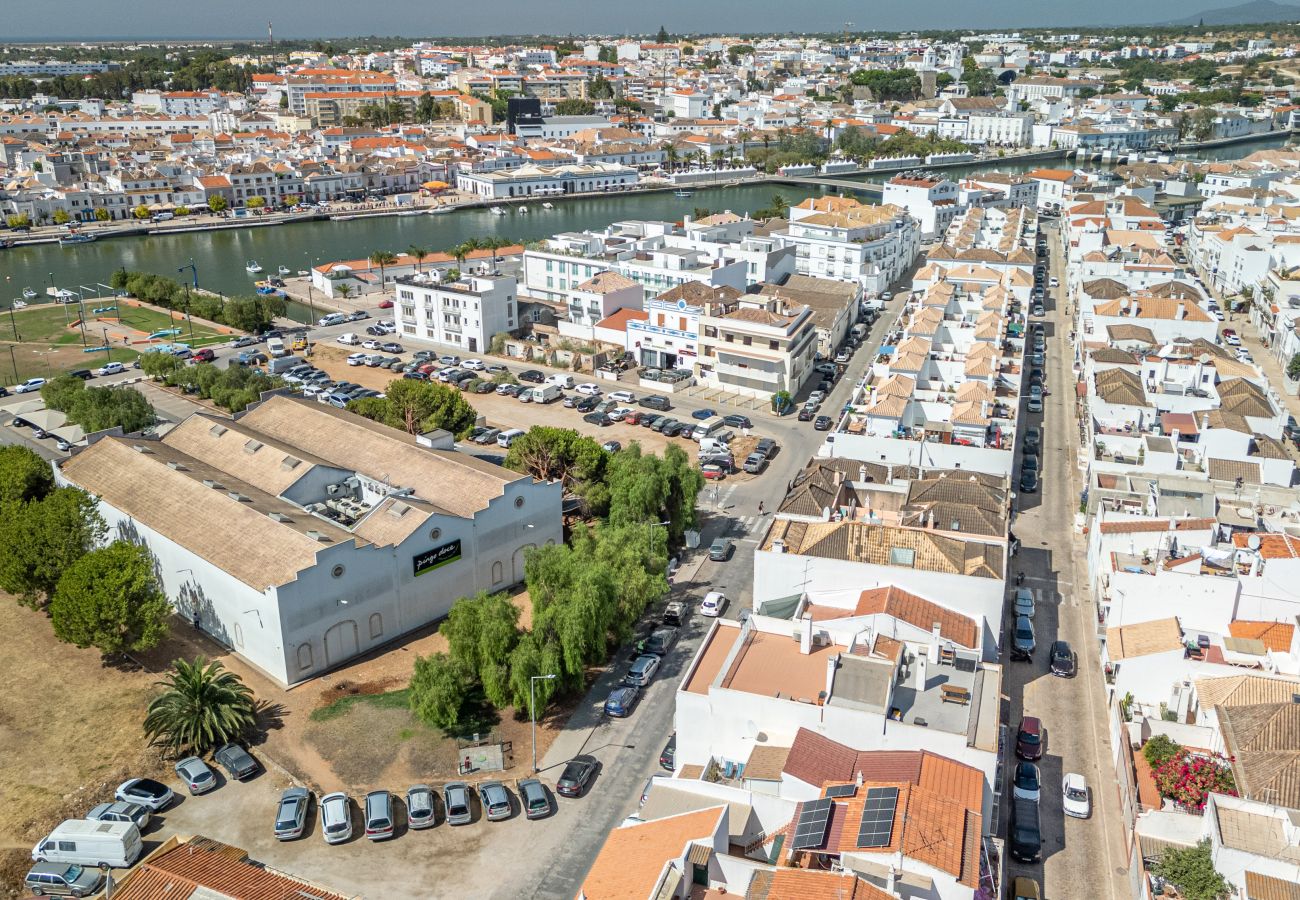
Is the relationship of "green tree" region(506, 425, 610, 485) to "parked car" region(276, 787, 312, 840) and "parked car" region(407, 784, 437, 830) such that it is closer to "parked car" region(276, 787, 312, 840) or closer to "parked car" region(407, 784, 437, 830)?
"parked car" region(407, 784, 437, 830)

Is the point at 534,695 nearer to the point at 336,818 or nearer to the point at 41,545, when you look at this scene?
the point at 336,818

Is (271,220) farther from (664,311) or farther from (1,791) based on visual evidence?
(1,791)

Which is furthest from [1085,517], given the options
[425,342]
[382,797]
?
[425,342]

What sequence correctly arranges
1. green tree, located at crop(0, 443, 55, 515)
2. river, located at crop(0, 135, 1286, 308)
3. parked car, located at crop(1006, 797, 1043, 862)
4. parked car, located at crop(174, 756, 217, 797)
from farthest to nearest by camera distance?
river, located at crop(0, 135, 1286, 308) → green tree, located at crop(0, 443, 55, 515) → parked car, located at crop(174, 756, 217, 797) → parked car, located at crop(1006, 797, 1043, 862)

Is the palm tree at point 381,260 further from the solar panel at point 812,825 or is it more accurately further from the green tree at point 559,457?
the solar panel at point 812,825

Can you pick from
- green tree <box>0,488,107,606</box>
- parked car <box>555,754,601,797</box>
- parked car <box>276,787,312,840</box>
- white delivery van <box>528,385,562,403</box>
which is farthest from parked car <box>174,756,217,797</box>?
white delivery van <box>528,385,562,403</box>

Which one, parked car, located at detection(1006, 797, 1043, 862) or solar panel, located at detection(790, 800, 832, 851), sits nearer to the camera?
solar panel, located at detection(790, 800, 832, 851)
